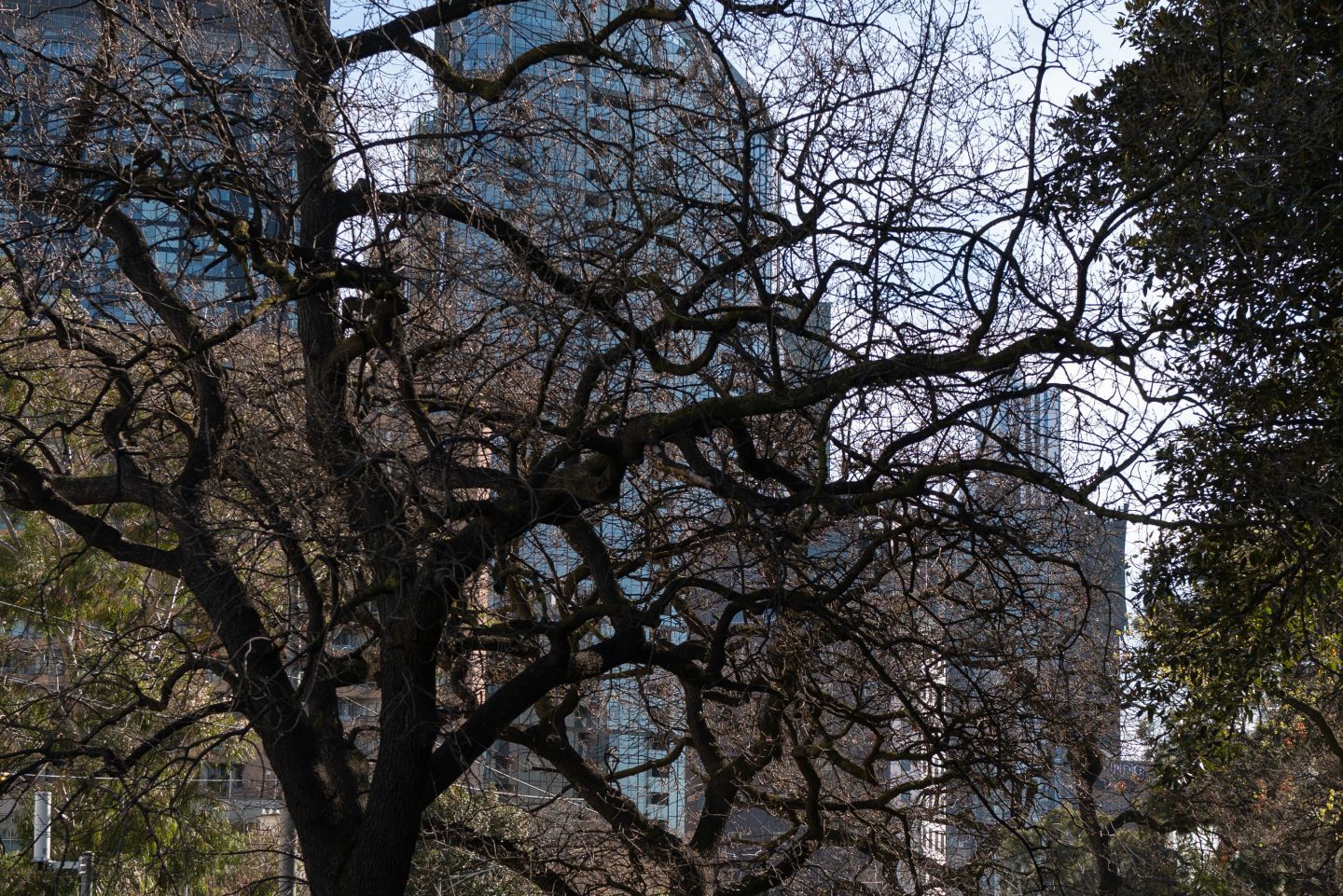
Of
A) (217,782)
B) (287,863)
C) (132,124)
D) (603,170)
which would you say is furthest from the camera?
(217,782)

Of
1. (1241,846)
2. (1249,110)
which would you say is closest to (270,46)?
(1249,110)

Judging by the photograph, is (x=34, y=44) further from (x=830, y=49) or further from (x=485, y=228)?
(x=830, y=49)

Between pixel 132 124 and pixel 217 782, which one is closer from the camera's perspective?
pixel 132 124

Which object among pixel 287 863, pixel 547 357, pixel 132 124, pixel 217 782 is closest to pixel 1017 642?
pixel 547 357

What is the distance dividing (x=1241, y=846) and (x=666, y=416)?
11.0 meters

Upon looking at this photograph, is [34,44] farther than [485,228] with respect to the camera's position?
Yes

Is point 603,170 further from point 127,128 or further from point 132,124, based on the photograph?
point 127,128

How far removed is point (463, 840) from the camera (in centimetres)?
744

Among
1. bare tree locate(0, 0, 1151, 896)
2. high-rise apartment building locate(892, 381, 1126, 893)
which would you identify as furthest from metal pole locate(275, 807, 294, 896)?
high-rise apartment building locate(892, 381, 1126, 893)

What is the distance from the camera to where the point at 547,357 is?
552 centimetres

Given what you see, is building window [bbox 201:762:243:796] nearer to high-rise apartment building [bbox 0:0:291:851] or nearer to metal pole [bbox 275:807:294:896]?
metal pole [bbox 275:807:294:896]

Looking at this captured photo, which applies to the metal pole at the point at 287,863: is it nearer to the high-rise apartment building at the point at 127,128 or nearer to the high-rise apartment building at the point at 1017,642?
the high-rise apartment building at the point at 127,128

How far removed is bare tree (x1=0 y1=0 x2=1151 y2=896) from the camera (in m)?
5.09

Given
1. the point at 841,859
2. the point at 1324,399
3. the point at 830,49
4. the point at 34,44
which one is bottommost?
the point at 841,859
